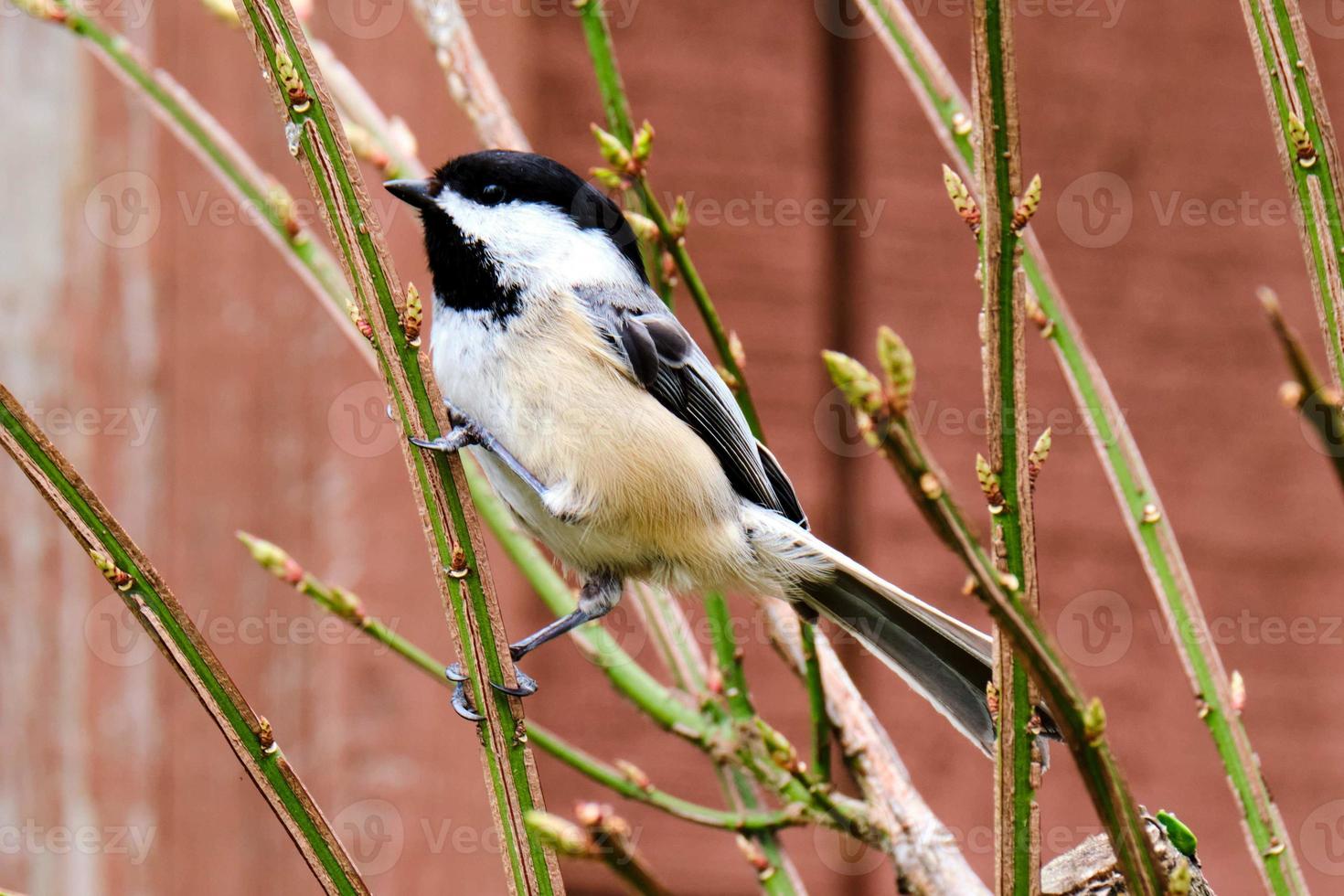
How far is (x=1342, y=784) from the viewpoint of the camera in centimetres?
225

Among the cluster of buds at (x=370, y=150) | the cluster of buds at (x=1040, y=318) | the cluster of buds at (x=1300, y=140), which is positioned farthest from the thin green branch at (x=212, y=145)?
the cluster of buds at (x=1300, y=140)

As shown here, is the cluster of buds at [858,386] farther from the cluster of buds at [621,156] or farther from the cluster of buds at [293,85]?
the cluster of buds at [621,156]

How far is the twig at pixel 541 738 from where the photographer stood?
1216 mm

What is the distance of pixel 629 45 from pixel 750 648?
1.03 m

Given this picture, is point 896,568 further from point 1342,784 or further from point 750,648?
point 1342,784

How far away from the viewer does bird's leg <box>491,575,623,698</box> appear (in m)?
1.52

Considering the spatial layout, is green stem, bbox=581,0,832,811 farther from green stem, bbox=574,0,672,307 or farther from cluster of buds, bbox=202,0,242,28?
cluster of buds, bbox=202,0,242,28

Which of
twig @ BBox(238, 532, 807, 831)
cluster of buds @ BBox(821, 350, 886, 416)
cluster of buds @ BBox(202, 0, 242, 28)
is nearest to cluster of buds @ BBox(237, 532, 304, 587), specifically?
twig @ BBox(238, 532, 807, 831)

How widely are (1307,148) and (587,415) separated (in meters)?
0.96

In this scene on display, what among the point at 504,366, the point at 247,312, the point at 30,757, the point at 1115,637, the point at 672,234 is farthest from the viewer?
the point at 1115,637

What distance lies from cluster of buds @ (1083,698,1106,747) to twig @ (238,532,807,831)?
0.68 m

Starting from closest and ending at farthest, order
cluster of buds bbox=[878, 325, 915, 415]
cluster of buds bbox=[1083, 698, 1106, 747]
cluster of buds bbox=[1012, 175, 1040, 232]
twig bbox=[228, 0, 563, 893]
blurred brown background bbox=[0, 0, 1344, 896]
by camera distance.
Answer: cluster of buds bbox=[878, 325, 915, 415] → cluster of buds bbox=[1083, 698, 1106, 747] → cluster of buds bbox=[1012, 175, 1040, 232] → twig bbox=[228, 0, 563, 893] → blurred brown background bbox=[0, 0, 1344, 896]

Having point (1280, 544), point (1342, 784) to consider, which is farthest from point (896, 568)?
point (1342, 784)

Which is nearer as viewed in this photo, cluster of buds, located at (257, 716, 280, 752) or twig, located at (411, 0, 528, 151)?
cluster of buds, located at (257, 716, 280, 752)
